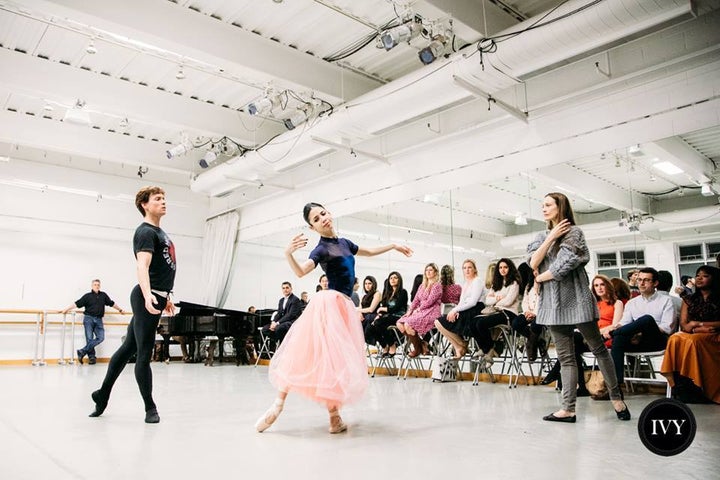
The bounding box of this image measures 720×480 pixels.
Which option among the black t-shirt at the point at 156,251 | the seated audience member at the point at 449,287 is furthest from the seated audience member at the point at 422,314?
the black t-shirt at the point at 156,251

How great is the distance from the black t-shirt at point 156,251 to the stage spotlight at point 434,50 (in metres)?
3.61

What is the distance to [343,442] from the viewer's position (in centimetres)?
276

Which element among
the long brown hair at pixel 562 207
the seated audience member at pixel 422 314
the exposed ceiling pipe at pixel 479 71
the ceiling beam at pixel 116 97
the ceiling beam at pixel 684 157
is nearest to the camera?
the long brown hair at pixel 562 207

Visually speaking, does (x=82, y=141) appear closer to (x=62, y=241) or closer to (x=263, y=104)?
(x=62, y=241)

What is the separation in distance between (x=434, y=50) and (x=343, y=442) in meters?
4.43

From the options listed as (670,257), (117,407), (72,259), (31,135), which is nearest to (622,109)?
(670,257)

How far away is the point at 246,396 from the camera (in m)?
4.95

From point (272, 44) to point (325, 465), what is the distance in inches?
230

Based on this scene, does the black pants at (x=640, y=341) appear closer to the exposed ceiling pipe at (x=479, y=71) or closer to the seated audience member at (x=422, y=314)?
the seated audience member at (x=422, y=314)

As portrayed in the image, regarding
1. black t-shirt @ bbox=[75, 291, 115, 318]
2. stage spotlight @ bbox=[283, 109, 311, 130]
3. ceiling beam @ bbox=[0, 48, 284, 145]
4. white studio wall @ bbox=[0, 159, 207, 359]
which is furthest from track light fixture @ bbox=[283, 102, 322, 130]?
black t-shirt @ bbox=[75, 291, 115, 318]

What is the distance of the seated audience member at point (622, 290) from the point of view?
5.51 meters

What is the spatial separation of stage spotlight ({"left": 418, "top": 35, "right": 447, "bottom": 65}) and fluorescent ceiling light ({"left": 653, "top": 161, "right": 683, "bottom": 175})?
267 cm

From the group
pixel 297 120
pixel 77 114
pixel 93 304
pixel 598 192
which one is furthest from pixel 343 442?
pixel 93 304

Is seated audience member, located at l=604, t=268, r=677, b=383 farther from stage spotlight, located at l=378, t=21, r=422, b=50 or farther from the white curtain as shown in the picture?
the white curtain
